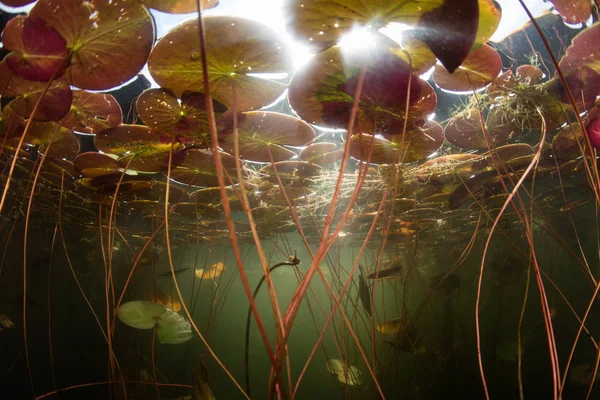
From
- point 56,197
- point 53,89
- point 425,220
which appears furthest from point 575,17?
point 56,197

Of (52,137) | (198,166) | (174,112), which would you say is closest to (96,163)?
(52,137)

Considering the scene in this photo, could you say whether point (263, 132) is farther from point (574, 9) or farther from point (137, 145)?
point (574, 9)

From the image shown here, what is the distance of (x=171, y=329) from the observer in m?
2.34

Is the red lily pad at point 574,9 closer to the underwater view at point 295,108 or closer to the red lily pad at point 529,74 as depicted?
the underwater view at point 295,108

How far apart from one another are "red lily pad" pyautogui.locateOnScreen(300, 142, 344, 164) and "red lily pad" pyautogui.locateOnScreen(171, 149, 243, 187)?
1010 mm

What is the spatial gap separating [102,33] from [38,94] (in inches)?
49.3

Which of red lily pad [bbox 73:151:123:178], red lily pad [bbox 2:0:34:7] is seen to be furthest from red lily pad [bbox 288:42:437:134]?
red lily pad [bbox 73:151:123:178]

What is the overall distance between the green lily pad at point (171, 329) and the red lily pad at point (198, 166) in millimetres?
1477

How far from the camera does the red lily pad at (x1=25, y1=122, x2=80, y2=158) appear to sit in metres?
3.27

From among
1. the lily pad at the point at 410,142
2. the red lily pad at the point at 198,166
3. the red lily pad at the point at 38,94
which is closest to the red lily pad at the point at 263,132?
the red lily pad at the point at 198,166

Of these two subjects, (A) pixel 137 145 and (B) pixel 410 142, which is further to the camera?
(A) pixel 137 145

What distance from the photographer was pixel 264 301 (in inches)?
1801

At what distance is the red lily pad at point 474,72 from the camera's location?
211 centimetres

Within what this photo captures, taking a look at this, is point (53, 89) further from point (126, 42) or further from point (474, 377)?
point (474, 377)
